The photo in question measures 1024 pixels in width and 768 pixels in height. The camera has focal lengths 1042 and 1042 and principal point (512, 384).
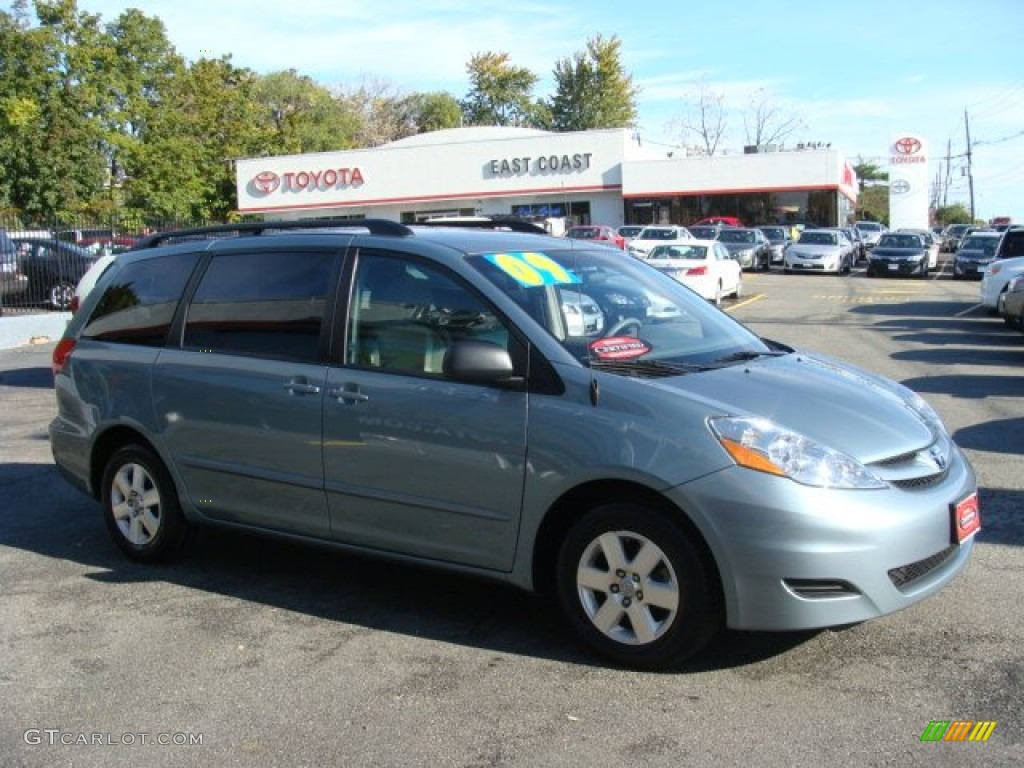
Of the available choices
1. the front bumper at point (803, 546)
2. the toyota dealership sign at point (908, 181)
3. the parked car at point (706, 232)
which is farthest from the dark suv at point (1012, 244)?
the toyota dealership sign at point (908, 181)

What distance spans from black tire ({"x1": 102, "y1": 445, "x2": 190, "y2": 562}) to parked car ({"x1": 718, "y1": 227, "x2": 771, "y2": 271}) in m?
32.1

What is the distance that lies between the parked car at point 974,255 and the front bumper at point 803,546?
29.9m

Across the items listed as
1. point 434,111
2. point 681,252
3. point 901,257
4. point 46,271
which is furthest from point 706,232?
point 434,111

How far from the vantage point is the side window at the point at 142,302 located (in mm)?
5797

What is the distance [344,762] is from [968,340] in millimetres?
15129

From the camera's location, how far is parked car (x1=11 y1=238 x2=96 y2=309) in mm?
20781

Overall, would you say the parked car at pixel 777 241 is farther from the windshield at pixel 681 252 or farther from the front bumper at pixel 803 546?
the front bumper at pixel 803 546

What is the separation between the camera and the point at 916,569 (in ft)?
13.4

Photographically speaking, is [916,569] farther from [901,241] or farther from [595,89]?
[595,89]

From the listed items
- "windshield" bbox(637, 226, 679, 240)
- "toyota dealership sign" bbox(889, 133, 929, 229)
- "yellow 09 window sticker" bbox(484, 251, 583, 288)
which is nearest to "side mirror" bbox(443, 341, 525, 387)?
"yellow 09 window sticker" bbox(484, 251, 583, 288)

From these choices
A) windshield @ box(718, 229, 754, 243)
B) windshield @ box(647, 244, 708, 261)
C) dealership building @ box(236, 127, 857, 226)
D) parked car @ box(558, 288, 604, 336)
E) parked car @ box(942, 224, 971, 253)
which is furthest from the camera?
parked car @ box(942, 224, 971, 253)

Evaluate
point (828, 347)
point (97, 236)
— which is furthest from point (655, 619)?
point (97, 236)

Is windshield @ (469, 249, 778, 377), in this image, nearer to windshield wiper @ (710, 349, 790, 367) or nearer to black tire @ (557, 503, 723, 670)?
windshield wiper @ (710, 349, 790, 367)

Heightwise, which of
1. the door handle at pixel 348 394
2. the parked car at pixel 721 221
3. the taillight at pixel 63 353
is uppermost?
the parked car at pixel 721 221
